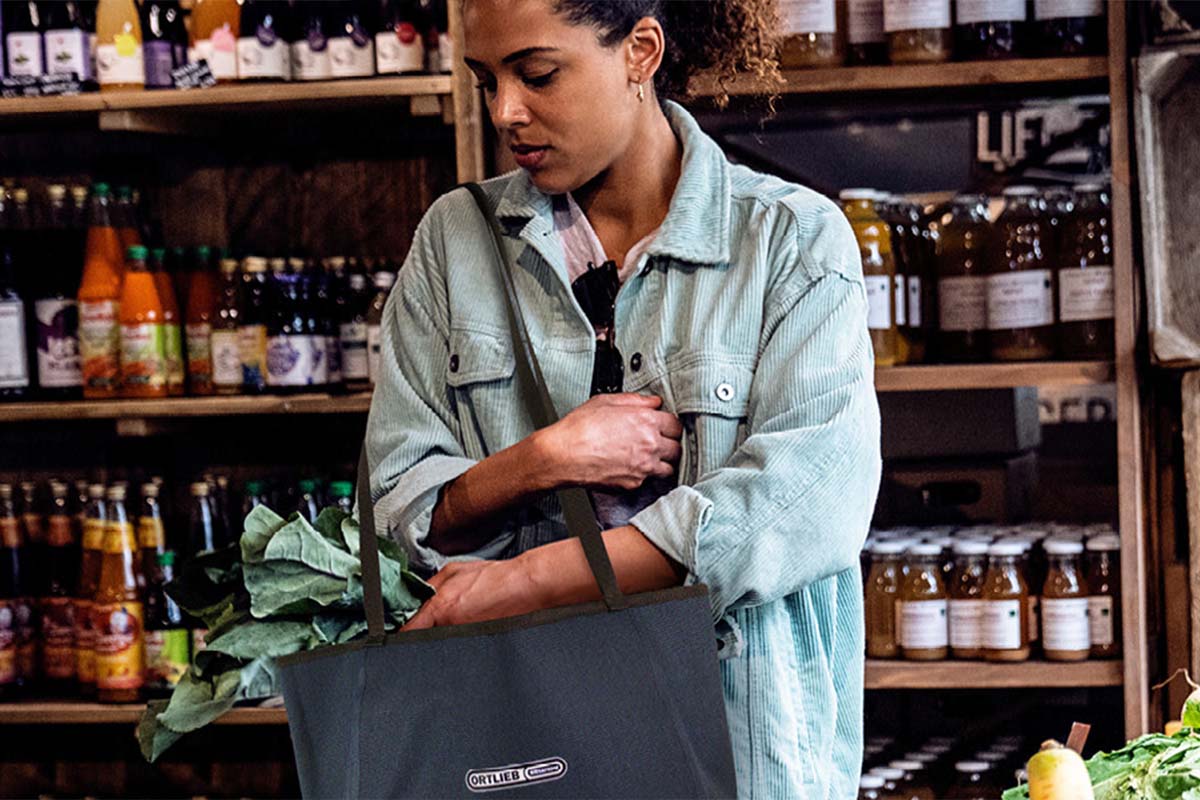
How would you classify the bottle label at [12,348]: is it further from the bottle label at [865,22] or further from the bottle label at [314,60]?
the bottle label at [865,22]

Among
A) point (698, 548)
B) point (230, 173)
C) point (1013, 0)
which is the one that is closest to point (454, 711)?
point (698, 548)

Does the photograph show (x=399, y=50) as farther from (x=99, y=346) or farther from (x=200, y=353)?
(x=99, y=346)

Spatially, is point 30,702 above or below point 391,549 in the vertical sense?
below

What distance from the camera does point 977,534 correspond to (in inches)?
90.2

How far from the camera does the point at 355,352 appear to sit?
2.34 m

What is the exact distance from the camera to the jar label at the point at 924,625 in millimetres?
2189

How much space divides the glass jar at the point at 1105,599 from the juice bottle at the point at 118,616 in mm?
1525

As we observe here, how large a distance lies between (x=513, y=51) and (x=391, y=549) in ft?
1.41

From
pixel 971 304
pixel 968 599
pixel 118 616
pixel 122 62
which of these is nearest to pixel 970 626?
pixel 968 599

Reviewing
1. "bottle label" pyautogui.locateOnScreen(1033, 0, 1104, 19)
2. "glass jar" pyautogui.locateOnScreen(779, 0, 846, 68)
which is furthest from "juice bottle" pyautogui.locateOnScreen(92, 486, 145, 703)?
"bottle label" pyautogui.locateOnScreen(1033, 0, 1104, 19)

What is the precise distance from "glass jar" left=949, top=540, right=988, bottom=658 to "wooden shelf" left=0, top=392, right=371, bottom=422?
95cm

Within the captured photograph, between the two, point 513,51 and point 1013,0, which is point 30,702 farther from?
point 1013,0

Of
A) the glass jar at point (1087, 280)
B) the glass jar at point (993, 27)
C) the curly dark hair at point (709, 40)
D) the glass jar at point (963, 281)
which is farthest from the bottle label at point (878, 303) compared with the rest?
the curly dark hair at point (709, 40)

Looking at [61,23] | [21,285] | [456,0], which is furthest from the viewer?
[21,285]
